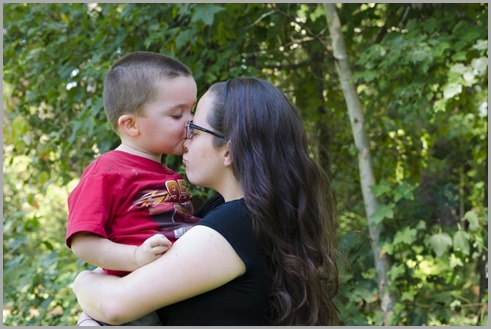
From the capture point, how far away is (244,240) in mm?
1728

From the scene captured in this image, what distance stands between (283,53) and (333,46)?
0.60 m

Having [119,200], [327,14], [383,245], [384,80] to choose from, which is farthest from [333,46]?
[119,200]

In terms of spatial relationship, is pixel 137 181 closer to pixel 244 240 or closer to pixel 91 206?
pixel 91 206

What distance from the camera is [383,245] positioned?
423 centimetres

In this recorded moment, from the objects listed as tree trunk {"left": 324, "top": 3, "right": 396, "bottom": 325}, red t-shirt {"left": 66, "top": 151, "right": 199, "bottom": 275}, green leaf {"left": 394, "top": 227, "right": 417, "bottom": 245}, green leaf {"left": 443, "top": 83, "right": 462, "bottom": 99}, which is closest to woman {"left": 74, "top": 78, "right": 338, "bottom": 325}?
red t-shirt {"left": 66, "top": 151, "right": 199, "bottom": 275}

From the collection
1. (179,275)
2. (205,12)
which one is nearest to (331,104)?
(205,12)

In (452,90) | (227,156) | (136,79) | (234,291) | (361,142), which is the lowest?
(234,291)

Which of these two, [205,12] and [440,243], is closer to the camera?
[205,12]

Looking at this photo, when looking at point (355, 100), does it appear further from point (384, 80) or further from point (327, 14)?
point (327, 14)

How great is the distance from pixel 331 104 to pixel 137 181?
12.2 ft

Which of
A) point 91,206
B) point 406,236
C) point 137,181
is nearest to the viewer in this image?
point 91,206

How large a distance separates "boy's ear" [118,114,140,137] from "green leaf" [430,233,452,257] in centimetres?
285

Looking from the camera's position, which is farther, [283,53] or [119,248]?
[283,53]

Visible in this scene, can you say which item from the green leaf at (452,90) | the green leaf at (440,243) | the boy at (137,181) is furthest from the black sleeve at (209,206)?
the green leaf at (440,243)
